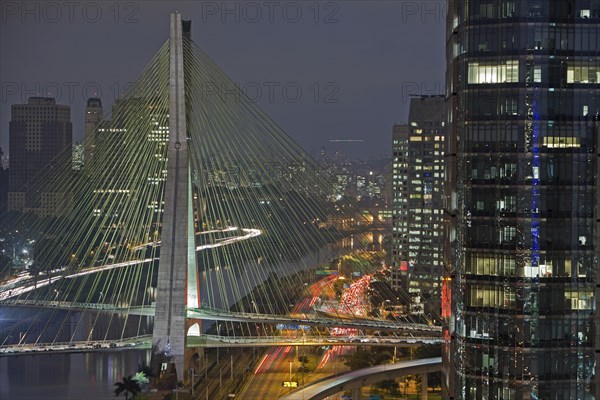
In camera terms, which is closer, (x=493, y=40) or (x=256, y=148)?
(x=493, y=40)

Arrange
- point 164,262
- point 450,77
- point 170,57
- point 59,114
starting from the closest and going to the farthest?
point 450,77 → point 170,57 → point 164,262 → point 59,114

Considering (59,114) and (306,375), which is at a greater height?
(59,114)

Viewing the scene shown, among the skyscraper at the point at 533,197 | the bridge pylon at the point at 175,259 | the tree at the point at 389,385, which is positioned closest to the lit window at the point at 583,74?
the skyscraper at the point at 533,197

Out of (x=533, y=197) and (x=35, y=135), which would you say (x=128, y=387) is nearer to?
(x=533, y=197)

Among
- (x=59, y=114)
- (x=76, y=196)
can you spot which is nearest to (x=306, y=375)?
(x=76, y=196)

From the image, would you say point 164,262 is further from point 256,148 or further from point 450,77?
point 450,77

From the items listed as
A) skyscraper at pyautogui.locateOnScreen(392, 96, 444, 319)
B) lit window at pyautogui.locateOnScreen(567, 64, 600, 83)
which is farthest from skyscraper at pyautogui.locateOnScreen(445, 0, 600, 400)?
skyscraper at pyautogui.locateOnScreen(392, 96, 444, 319)

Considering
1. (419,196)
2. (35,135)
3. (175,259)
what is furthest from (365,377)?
(35,135)

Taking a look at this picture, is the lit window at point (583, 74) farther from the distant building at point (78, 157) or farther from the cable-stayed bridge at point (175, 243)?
the distant building at point (78, 157)
